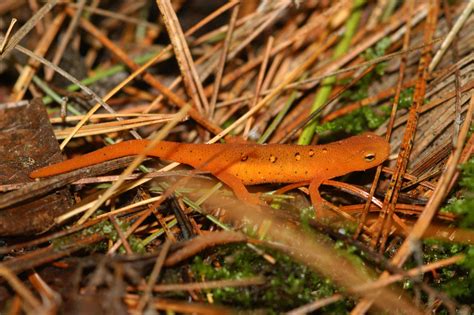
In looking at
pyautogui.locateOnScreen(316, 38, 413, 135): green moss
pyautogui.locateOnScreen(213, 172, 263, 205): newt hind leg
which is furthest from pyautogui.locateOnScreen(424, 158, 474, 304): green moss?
pyautogui.locateOnScreen(213, 172, 263, 205): newt hind leg

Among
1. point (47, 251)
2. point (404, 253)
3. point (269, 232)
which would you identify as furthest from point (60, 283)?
point (404, 253)

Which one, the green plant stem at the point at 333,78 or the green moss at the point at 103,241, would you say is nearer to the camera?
the green moss at the point at 103,241

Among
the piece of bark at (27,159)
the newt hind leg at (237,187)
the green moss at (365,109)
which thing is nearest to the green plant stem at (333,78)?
the green moss at (365,109)

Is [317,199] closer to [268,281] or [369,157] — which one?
[369,157]

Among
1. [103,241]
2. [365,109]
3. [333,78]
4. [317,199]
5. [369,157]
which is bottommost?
[103,241]

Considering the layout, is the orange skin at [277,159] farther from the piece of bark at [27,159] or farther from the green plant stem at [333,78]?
the piece of bark at [27,159]

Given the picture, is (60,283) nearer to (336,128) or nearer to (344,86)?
(336,128)

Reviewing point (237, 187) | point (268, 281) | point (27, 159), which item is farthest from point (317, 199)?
point (27, 159)
